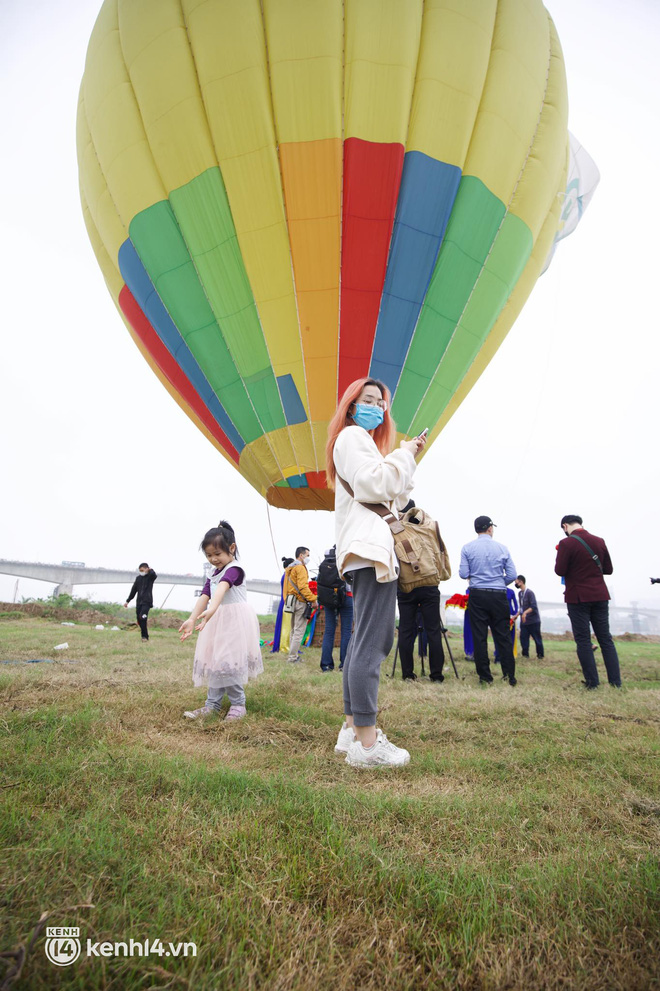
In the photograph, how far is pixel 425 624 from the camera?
5.37 m

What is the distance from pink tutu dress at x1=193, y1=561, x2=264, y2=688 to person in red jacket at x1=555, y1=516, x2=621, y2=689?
339 centimetres

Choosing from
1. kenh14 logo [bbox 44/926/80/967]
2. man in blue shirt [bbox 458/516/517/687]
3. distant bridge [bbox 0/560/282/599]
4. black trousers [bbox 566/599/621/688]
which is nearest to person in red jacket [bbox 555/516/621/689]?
black trousers [bbox 566/599/621/688]

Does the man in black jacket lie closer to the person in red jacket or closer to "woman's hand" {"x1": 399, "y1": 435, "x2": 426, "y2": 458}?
the person in red jacket

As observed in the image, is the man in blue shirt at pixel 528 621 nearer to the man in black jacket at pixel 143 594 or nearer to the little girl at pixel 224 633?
the little girl at pixel 224 633

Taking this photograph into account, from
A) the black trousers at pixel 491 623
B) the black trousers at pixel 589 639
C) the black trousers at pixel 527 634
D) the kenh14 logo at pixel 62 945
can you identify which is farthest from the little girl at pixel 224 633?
the black trousers at pixel 527 634

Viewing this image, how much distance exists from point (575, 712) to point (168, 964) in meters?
3.26

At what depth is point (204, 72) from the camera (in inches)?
213

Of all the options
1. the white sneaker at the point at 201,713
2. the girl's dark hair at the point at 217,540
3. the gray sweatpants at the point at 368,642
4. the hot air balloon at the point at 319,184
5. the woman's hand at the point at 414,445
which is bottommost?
the white sneaker at the point at 201,713

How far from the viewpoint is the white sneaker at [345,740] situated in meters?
2.55

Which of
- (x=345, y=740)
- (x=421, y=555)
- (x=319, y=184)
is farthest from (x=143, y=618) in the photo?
(x=345, y=740)

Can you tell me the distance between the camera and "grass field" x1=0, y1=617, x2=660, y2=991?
3.45 feet

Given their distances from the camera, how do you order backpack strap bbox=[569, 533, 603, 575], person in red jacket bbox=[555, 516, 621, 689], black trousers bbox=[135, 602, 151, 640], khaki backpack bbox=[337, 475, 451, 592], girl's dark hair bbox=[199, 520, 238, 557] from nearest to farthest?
1. girl's dark hair bbox=[199, 520, 238, 557]
2. khaki backpack bbox=[337, 475, 451, 592]
3. person in red jacket bbox=[555, 516, 621, 689]
4. backpack strap bbox=[569, 533, 603, 575]
5. black trousers bbox=[135, 602, 151, 640]

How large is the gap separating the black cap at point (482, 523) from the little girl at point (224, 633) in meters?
3.39

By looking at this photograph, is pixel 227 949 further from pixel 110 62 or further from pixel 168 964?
pixel 110 62
